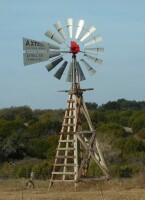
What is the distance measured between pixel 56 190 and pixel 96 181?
1.39 m

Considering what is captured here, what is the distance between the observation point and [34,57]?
58.2ft

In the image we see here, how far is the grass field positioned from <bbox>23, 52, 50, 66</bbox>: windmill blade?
3624mm

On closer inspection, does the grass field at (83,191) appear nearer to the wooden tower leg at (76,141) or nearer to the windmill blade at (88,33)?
the wooden tower leg at (76,141)

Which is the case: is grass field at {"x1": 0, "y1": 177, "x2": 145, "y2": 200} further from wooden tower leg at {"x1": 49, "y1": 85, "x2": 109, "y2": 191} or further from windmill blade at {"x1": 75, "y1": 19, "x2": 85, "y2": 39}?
windmill blade at {"x1": 75, "y1": 19, "x2": 85, "y2": 39}

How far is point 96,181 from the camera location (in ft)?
59.9

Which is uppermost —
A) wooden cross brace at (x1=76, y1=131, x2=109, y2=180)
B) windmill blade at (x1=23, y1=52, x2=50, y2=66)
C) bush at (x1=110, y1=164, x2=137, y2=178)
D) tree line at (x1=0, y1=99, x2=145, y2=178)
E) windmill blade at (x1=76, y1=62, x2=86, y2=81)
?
windmill blade at (x1=23, y1=52, x2=50, y2=66)

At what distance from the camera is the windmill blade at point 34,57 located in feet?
58.0

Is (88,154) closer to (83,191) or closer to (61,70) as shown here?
(83,191)

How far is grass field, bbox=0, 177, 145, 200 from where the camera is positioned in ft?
48.2

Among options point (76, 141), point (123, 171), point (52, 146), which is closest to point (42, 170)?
point (123, 171)

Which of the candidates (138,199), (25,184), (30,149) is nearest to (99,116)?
(30,149)

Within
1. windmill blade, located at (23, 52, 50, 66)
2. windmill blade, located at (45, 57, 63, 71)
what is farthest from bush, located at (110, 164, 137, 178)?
windmill blade, located at (23, 52, 50, 66)

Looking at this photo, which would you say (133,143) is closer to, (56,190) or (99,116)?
(99,116)

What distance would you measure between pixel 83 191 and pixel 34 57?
406 centimetres
